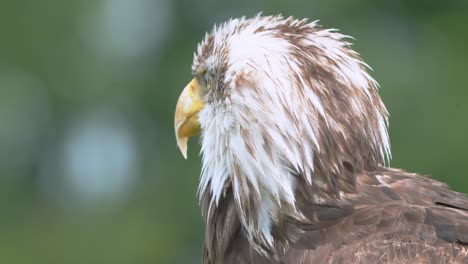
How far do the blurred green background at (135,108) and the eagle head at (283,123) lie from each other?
359 inches

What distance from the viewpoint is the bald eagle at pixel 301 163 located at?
6184mm

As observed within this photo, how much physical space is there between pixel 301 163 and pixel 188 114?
0.90 m

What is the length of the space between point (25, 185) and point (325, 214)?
20668mm

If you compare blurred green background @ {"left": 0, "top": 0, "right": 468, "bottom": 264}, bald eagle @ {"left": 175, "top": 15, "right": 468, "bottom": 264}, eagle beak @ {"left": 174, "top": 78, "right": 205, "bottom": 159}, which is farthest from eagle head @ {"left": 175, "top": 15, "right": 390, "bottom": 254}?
blurred green background @ {"left": 0, "top": 0, "right": 468, "bottom": 264}

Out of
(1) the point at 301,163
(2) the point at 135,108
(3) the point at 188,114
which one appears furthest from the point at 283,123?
(2) the point at 135,108

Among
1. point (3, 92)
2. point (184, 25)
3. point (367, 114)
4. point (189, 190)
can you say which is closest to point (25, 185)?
point (3, 92)

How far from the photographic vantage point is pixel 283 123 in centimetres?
627

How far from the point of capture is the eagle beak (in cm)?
691

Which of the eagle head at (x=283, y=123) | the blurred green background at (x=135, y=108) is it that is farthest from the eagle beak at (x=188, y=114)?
the blurred green background at (x=135, y=108)

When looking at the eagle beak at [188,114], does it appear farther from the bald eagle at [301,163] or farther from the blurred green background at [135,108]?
the blurred green background at [135,108]

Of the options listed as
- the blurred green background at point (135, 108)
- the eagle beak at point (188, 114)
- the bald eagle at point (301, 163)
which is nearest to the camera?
the bald eagle at point (301, 163)

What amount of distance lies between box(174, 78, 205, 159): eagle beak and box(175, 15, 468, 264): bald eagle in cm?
28

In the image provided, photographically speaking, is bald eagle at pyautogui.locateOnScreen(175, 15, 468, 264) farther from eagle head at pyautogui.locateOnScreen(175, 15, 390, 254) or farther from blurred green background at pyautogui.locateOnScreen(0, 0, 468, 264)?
blurred green background at pyautogui.locateOnScreen(0, 0, 468, 264)

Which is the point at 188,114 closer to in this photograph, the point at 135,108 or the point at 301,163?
the point at 301,163
